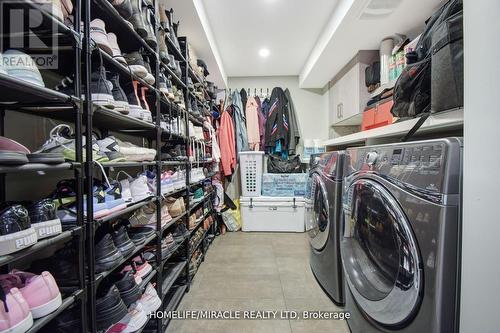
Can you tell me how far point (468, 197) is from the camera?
2.21 ft

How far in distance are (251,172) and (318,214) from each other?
172cm

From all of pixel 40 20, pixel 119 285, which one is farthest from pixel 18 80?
pixel 119 285

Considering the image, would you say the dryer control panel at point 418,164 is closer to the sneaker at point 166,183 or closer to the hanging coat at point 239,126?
the sneaker at point 166,183

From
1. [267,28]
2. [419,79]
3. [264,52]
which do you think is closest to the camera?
[419,79]

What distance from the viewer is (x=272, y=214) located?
3422mm

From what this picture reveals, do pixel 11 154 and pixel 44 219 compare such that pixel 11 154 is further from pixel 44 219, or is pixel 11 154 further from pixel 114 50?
pixel 114 50

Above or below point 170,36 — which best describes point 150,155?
below

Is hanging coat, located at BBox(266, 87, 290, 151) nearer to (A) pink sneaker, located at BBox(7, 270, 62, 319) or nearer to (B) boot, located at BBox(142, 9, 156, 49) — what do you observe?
(B) boot, located at BBox(142, 9, 156, 49)

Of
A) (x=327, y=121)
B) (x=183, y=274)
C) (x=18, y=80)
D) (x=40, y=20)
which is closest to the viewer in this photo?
(x=18, y=80)

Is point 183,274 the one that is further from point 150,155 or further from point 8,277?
point 8,277

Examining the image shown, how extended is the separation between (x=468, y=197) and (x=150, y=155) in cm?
129

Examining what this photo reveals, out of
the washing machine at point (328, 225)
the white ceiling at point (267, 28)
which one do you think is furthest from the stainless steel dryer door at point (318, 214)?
the white ceiling at point (267, 28)

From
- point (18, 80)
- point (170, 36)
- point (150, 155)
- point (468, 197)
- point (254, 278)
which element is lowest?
point (254, 278)

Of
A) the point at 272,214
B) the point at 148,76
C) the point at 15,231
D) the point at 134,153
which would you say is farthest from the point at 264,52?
the point at 15,231
